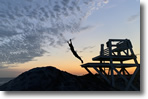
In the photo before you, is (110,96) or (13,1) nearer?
(110,96)

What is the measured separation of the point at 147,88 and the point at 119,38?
3175 millimetres

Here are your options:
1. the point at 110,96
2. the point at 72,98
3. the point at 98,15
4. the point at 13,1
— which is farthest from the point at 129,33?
the point at 13,1

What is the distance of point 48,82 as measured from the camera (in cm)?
777

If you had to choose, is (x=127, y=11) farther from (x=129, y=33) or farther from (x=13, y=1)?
(x=13, y=1)

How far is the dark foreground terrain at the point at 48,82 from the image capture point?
7492 mm

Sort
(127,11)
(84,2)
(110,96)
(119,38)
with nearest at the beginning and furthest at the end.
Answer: (110,96), (127,11), (84,2), (119,38)

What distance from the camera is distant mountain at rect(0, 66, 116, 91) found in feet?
24.6

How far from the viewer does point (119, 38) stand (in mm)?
9344

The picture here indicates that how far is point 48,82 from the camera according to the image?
25.5 ft

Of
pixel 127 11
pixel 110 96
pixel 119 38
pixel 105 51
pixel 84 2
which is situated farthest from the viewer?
pixel 105 51

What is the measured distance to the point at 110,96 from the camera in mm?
7043

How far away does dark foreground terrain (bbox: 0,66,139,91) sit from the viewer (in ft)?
24.6

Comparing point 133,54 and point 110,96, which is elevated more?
point 133,54

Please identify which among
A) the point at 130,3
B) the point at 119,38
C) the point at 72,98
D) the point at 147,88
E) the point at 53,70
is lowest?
the point at 72,98
